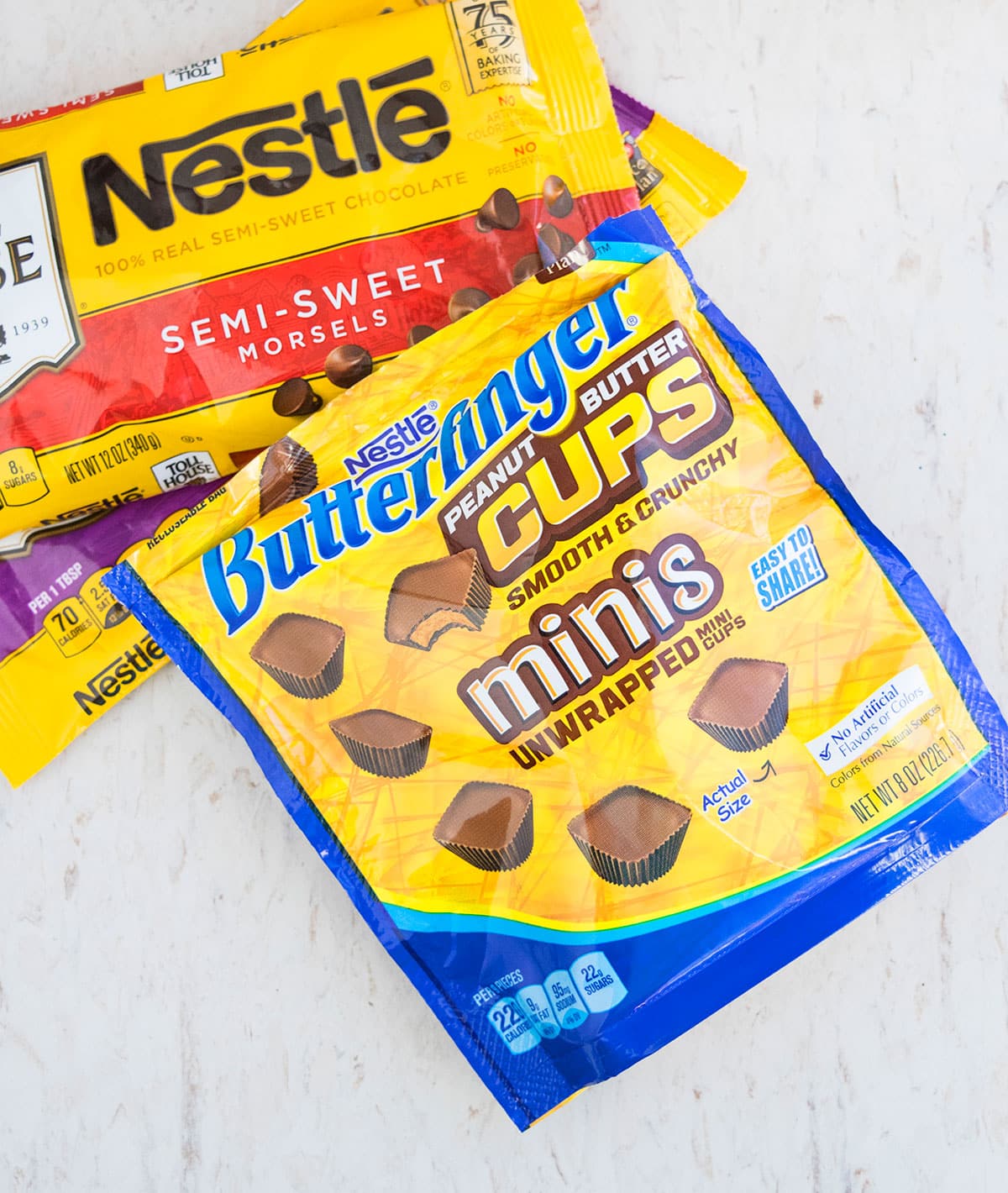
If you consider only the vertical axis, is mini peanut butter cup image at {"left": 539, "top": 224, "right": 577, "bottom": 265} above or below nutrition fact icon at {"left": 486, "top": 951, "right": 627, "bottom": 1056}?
above

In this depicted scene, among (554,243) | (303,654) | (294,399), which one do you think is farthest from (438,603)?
(554,243)

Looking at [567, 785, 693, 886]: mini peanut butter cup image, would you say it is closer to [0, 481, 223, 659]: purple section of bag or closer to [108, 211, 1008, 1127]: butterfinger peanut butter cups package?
[108, 211, 1008, 1127]: butterfinger peanut butter cups package

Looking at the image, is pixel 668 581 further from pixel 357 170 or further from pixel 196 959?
pixel 196 959

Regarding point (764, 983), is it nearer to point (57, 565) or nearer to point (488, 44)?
point (57, 565)

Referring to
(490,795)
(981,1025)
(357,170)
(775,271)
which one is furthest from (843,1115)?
(357,170)

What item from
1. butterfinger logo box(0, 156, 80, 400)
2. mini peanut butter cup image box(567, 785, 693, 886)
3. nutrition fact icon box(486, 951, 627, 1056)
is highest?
butterfinger logo box(0, 156, 80, 400)

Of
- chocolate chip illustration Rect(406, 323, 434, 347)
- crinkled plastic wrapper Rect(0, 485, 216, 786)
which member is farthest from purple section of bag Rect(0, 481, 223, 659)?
chocolate chip illustration Rect(406, 323, 434, 347)

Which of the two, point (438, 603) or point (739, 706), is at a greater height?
point (438, 603)
